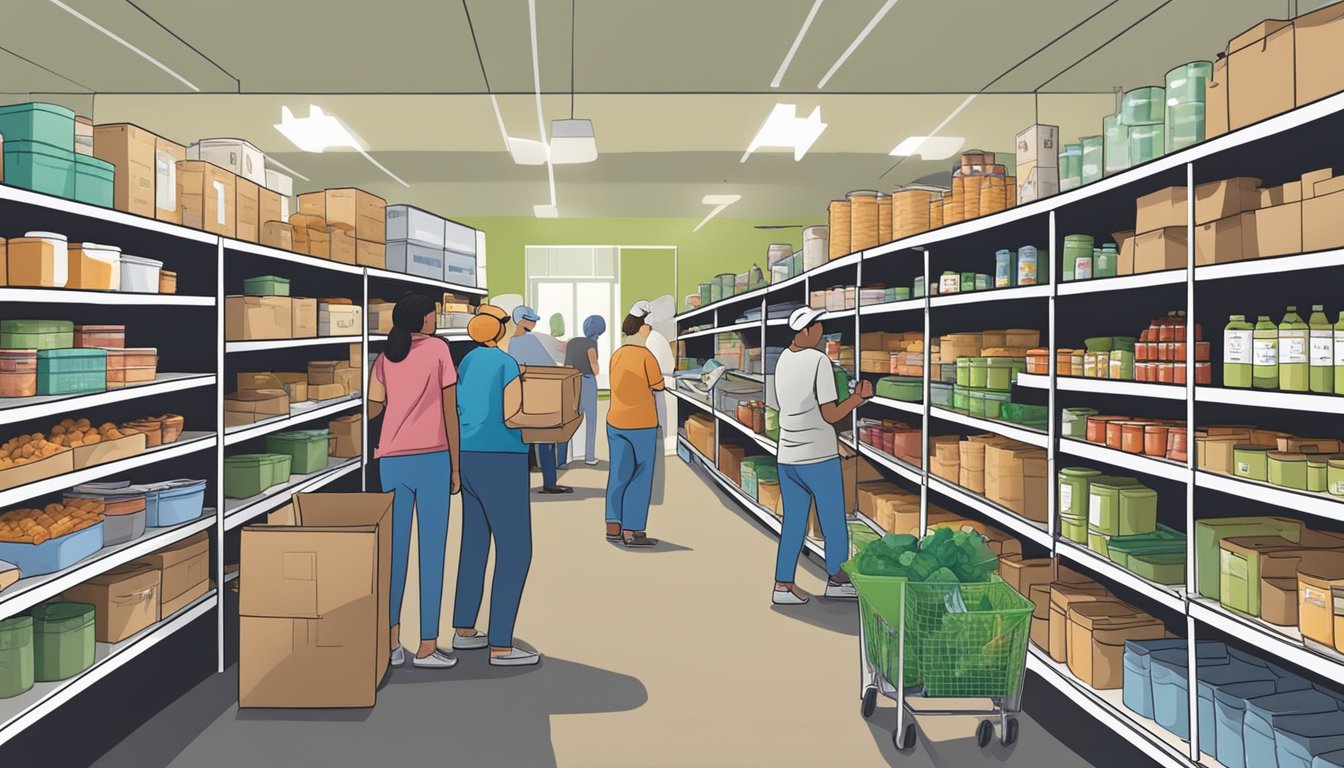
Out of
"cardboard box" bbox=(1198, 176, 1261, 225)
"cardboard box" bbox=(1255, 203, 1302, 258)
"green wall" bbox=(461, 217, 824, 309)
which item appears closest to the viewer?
"cardboard box" bbox=(1255, 203, 1302, 258)

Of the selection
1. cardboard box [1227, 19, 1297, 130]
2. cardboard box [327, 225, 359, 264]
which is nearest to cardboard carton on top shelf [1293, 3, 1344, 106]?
cardboard box [1227, 19, 1297, 130]

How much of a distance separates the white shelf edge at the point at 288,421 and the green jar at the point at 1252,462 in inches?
168

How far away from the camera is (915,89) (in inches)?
380

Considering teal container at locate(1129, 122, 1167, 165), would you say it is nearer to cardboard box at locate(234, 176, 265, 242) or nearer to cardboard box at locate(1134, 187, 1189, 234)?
cardboard box at locate(1134, 187, 1189, 234)

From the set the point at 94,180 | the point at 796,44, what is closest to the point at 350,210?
the point at 94,180

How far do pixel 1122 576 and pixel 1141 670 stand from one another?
0.33 meters

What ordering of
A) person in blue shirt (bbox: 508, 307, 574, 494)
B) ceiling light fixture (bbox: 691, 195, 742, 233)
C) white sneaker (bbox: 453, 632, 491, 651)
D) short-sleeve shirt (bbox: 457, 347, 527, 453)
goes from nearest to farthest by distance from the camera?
short-sleeve shirt (bbox: 457, 347, 527, 453) < white sneaker (bbox: 453, 632, 491, 651) < person in blue shirt (bbox: 508, 307, 574, 494) < ceiling light fixture (bbox: 691, 195, 742, 233)

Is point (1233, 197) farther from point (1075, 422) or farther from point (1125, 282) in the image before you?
point (1075, 422)

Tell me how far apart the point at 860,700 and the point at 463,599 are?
78.6 inches

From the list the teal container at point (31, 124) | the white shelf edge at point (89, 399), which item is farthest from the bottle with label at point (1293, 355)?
the teal container at point (31, 124)

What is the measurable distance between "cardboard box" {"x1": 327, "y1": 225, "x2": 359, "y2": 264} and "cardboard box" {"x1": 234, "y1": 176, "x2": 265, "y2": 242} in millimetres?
1048

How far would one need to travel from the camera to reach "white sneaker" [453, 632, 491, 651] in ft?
14.4

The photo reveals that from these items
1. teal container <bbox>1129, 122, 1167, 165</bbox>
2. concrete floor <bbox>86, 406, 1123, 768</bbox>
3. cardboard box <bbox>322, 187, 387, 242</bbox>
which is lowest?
concrete floor <bbox>86, 406, 1123, 768</bbox>

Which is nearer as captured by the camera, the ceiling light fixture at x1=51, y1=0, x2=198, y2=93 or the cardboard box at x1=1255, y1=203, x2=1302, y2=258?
the cardboard box at x1=1255, y1=203, x2=1302, y2=258
